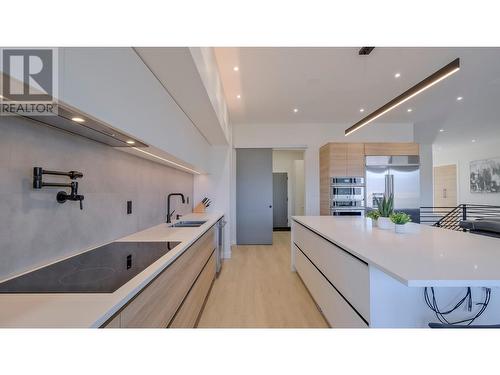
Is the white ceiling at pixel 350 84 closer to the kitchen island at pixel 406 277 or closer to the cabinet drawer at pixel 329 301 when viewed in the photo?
the kitchen island at pixel 406 277

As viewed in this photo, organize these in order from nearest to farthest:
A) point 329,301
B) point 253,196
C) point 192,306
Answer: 1. point 192,306
2. point 329,301
3. point 253,196

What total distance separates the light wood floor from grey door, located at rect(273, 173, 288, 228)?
341cm

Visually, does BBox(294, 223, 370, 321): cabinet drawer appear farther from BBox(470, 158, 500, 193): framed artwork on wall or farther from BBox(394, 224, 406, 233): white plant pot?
BBox(470, 158, 500, 193): framed artwork on wall

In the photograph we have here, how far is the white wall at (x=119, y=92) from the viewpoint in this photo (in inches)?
33.1

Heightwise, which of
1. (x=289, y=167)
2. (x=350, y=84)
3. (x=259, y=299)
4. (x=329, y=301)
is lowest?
(x=259, y=299)

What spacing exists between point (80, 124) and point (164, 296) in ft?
3.26

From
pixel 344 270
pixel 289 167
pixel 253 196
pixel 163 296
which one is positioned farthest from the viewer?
pixel 289 167

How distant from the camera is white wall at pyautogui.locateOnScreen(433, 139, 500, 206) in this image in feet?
25.3

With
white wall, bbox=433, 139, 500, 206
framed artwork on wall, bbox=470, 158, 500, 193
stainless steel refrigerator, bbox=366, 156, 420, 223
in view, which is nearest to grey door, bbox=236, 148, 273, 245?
stainless steel refrigerator, bbox=366, 156, 420, 223

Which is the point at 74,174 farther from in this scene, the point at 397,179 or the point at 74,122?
the point at 397,179

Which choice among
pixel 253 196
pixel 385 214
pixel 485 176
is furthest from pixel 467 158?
pixel 385 214

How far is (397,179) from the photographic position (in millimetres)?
5031

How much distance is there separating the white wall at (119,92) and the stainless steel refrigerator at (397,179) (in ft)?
15.2
